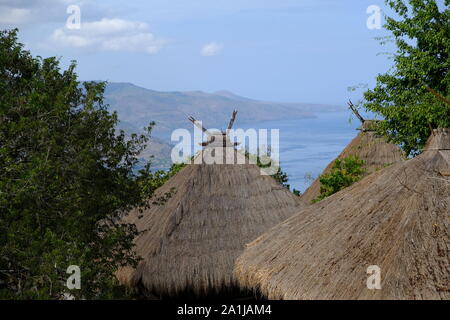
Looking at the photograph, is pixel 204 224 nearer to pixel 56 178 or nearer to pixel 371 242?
pixel 56 178

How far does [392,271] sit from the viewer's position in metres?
6.64

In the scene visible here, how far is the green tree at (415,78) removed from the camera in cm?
1345

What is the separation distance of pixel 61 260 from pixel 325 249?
2.99 meters

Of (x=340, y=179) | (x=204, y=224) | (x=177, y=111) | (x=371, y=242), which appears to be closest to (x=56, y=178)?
(x=371, y=242)

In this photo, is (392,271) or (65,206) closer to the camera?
(392,271)

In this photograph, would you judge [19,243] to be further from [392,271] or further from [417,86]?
[417,86]

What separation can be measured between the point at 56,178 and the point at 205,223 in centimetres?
428

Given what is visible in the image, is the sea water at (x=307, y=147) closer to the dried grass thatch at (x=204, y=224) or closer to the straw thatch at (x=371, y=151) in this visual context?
the straw thatch at (x=371, y=151)

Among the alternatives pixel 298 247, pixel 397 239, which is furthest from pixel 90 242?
pixel 397 239

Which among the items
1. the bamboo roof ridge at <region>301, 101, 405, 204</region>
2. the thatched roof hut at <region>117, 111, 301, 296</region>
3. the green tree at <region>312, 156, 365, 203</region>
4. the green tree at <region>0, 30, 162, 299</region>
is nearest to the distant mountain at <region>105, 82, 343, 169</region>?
the bamboo roof ridge at <region>301, 101, 405, 204</region>

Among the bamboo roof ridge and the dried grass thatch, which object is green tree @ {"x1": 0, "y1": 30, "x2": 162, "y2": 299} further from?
the bamboo roof ridge

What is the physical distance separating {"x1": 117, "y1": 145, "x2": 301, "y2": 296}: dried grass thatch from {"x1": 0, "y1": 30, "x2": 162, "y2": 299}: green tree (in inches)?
61.2

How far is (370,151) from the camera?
16922 millimetres

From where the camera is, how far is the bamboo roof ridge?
16.6 meters
